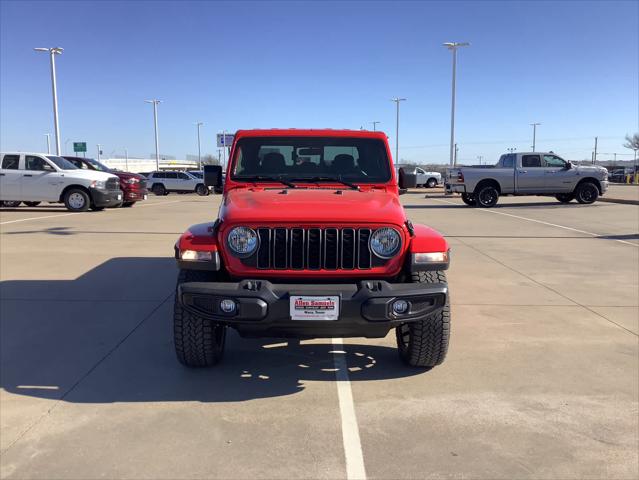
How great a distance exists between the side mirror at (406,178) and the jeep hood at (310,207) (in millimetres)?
877

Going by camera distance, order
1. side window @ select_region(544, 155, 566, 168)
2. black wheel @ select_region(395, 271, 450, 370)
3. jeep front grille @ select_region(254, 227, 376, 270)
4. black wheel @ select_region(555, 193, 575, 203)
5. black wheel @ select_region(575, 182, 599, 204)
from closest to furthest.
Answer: jeep front grille @ select_region(254, 227, 376, 270) < black wheel @ select_region(395, 271, 450, 370) < side window @ select_region(544, 155, 566, 168) < black wheel @ select_region(575, 182, 599, 204) < black wheel @ select_region(555, 193, 575, 203)

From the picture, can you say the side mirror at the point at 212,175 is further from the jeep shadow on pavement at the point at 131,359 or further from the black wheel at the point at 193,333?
the black wheel at the point at 193,333

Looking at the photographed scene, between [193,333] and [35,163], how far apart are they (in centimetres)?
1464

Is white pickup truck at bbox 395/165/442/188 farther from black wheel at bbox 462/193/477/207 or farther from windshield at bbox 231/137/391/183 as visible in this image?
windshield at bbox 231/137/391/183

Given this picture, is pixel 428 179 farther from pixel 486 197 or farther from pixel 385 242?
pixel 385 242

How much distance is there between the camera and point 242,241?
3.61m

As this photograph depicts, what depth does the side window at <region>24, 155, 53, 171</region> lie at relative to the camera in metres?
15.8

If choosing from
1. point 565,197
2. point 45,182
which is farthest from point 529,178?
point 45,182

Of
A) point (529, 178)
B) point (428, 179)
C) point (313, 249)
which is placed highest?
point (529, 178)

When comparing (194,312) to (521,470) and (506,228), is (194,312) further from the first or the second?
(506,228)

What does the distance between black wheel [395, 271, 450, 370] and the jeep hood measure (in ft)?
1.51

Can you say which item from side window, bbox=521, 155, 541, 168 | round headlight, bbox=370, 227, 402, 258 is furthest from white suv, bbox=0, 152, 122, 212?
side window, bbox=521, 155, 541, 168

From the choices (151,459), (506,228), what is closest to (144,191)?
(506,228)

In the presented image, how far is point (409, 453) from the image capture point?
9.52 ft
